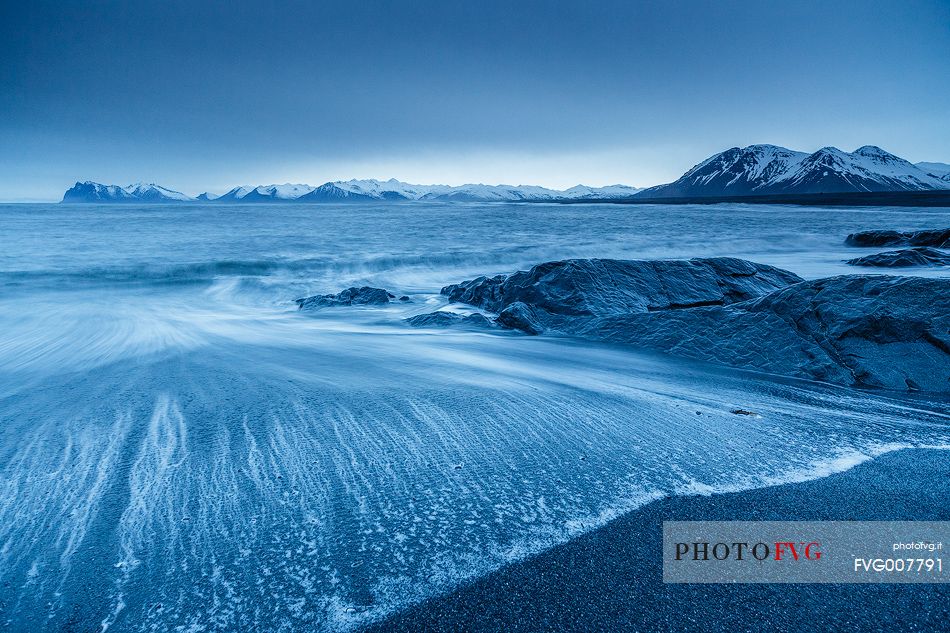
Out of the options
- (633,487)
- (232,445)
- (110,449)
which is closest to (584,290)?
(633,487)

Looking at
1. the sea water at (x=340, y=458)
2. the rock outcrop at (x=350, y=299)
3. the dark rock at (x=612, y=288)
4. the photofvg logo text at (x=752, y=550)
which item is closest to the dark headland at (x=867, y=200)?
the dark rock at (x=612, y=288)

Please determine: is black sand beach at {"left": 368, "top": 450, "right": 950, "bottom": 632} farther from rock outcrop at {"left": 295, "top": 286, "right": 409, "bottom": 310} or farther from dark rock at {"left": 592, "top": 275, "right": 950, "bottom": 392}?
rock outcrop at {"left": 295, "top": 286, "right": 409, "bottom": 310}

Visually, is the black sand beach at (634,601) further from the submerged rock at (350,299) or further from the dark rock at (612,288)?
the submerged rock at (350,299)

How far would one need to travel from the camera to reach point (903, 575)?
61.9 inches

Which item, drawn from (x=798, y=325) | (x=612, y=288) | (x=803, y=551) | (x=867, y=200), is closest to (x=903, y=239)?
(x=612, y=288)

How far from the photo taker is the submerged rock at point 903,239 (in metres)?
15.6

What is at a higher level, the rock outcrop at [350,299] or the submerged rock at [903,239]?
the submerged rock at [903,239]

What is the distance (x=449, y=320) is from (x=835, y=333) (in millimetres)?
4189

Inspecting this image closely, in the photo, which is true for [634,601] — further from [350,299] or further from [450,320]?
[350,299]

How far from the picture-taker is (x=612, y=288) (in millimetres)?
6523

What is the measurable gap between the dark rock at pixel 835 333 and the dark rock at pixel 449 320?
2.09 metres

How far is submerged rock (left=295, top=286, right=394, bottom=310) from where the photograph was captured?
27.9 ft

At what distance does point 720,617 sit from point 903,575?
2.31ft

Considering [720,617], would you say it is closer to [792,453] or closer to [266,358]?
[792,453]
